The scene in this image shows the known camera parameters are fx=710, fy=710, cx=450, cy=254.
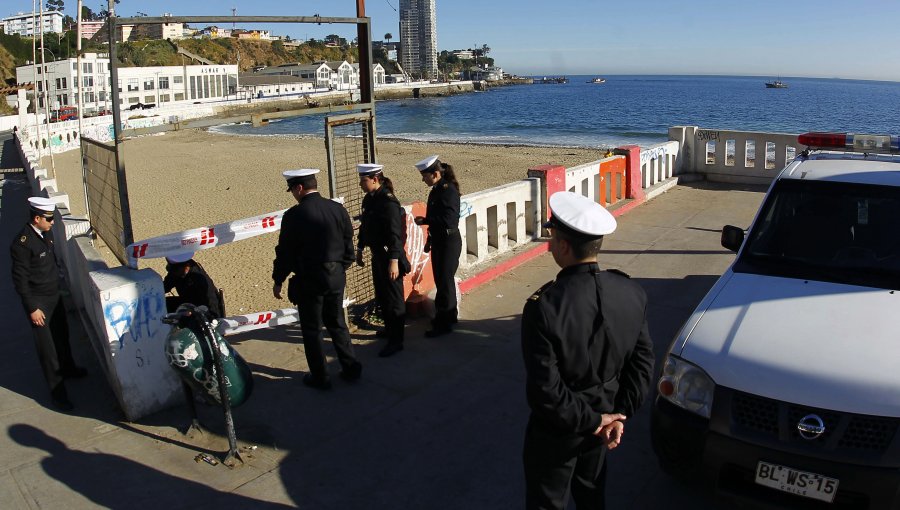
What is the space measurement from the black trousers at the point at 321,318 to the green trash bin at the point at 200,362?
0.90m

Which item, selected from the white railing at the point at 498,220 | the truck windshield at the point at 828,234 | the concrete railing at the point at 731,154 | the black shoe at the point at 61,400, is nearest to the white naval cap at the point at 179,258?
the black shoe at the point at 61,400

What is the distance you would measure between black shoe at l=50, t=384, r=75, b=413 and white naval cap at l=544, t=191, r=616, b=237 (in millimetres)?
4271

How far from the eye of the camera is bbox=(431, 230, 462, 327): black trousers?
6586 mm

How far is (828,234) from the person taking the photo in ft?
16.4

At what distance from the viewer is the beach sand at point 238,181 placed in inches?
439

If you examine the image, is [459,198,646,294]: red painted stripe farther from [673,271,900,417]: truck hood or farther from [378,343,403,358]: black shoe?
[673,271,900,417]: truck hood

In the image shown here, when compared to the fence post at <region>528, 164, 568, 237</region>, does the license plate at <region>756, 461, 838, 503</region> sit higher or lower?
lower

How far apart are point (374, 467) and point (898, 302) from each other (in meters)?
3.31

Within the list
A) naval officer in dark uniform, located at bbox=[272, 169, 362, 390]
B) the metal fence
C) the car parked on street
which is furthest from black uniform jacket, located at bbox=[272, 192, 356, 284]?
the car parked on street

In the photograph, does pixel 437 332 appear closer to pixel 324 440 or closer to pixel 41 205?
pixel 324 440

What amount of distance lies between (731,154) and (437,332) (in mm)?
10447

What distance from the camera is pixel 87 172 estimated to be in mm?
7984

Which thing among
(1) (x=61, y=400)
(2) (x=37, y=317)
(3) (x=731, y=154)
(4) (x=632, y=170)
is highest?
(3) (x=731, y=154)

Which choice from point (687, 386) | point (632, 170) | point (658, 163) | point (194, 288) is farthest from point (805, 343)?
point (658, 163)
